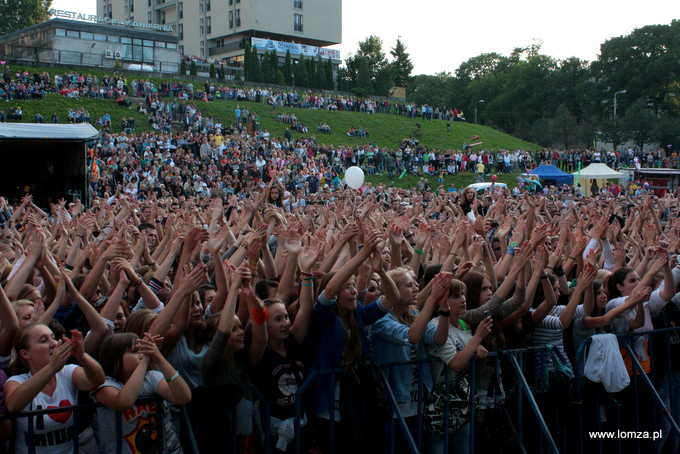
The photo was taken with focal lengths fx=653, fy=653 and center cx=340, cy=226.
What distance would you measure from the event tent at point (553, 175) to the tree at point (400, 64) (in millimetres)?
Result: 52325

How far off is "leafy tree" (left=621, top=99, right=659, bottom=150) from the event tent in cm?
3084

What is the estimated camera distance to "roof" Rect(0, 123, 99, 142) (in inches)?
598

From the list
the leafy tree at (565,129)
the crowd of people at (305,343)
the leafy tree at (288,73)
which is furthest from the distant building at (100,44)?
the crowd of people at (305,343)

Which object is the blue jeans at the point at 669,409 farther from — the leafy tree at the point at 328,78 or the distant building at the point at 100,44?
the leafy tree at the point at 328,78

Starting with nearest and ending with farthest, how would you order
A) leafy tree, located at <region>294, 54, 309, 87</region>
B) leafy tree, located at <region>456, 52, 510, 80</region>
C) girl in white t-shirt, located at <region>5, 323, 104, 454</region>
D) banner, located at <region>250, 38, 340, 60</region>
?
1. girl in white t-shirt, located at <region>5, 323, 104, 454</region>
2. leafy tree, located at <region>294, 54, 309, 87</region>
3. banner, located at <region>250, 38, 340, 60</region>
4. leafy tree, located at <region>456, 52, 510, 80</region>

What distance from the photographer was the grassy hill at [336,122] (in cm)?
3203

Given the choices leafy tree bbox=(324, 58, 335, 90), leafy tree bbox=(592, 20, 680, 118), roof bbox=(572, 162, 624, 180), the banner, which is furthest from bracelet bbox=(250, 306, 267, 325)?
leafy tree bbox=(592, 20, 680, 118)

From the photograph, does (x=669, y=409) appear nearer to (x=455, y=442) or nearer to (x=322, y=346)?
(x=455, y=442)

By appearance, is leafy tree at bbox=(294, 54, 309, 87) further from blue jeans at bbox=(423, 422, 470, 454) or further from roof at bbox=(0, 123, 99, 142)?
blue jeans at bbox=(423, 422, 470, 454)

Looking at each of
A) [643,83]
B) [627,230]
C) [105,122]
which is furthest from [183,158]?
[643,83]

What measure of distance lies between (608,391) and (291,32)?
247 ft

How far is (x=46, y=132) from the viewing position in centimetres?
1571

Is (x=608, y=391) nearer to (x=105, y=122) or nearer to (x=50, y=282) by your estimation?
(x=50, y=282)

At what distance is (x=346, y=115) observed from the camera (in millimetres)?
45406
